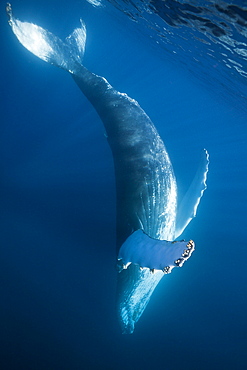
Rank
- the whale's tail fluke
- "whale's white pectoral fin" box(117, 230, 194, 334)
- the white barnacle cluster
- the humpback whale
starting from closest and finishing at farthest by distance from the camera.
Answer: the white barnacle cluster < "whale's white pectoral fin" box(117, 230, 194, 334) < the humpback whale < the whale's tail fluke

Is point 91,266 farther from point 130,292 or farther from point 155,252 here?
point 155,252

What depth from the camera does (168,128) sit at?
61.1 feet

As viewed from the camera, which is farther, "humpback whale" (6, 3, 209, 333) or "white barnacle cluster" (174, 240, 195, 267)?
"humpback whale" (6, 3, 209, 333)

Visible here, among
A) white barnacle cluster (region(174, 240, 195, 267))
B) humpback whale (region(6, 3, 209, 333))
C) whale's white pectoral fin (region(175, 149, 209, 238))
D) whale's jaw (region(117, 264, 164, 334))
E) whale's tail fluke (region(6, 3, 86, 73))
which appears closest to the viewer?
white barnacle cluster (region(174, 240, 195, 267))

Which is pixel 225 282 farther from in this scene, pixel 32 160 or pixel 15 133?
pixel 15 133

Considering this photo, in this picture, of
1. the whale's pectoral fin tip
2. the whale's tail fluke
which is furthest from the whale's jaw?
the whale's tail fluke

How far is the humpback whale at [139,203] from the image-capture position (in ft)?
11.1

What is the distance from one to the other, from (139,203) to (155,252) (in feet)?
6.91

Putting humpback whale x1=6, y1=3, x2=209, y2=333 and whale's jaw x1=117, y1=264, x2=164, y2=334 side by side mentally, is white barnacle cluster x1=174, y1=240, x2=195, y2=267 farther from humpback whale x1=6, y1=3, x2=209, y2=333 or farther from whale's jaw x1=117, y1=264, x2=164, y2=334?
whale's jaw x1=117, y1=264, x2=164, y2=334

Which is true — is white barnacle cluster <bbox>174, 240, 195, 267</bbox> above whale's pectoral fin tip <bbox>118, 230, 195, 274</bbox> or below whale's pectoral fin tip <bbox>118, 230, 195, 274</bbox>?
above

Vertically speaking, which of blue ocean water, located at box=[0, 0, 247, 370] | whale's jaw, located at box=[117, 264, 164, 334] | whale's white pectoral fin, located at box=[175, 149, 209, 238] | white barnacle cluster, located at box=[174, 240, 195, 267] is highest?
white barnacle cluster, located at box=[174, 240, 195, 267]

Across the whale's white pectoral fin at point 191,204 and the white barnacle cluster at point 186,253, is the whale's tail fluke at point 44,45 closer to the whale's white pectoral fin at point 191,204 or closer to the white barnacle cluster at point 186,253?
the whale's white pectoral fin at point 191,204

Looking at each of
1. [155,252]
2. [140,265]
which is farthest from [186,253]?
[140,265]

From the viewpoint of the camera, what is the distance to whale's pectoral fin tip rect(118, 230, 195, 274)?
272 cm
